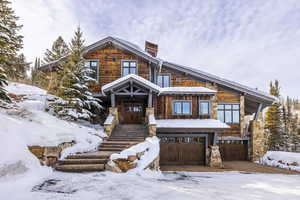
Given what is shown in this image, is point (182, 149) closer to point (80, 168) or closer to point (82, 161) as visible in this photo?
point (82, 161)

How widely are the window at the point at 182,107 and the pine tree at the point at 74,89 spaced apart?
6.45 m

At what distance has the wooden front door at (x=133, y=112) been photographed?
46.8 ft

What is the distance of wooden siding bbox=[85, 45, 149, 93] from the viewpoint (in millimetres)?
14508

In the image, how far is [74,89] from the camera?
35.9 feet

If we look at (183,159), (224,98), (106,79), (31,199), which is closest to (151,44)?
(106,79)

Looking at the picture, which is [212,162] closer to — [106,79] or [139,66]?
[139,66]

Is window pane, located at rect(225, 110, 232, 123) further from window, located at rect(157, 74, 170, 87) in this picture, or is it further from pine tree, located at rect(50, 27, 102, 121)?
pine tree, located at rect(50, 27, 102, 121)

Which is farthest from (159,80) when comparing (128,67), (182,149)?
(182,149)

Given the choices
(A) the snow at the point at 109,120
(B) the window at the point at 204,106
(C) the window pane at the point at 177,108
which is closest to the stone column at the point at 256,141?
(B) the window at the point at 204,106

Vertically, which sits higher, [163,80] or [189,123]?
[163,80]

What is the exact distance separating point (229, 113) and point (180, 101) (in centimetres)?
450

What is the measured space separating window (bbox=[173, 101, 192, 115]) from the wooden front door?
2.62 m

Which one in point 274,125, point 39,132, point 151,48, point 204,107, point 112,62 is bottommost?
point 274,125

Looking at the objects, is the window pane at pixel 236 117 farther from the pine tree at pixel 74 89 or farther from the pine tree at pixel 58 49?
the pine tree at pixel 58 49
